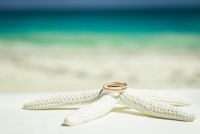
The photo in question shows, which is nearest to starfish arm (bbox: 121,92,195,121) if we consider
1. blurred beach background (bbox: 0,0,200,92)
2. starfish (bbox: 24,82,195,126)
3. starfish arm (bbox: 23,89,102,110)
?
starfish (bbox: 24,82,195,126)

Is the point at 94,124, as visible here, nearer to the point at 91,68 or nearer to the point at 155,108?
the point at 155,108

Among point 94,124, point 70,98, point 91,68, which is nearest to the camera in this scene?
point 94,124

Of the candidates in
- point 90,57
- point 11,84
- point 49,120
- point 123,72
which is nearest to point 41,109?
point 49,120

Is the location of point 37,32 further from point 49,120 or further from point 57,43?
point 49,120

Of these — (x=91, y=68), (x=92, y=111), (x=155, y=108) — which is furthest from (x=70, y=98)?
(x=91, y=68)

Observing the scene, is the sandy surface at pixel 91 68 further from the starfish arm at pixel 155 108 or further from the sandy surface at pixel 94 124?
the starfish arm at pixel 155 108

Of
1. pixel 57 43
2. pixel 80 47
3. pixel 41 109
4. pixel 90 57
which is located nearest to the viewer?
pixel 41 109

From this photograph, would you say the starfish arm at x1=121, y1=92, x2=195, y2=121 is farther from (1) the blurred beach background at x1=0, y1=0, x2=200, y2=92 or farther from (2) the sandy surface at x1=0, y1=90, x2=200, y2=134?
(1) the blurred beach background at x1=0, y1=0, x2=200, y2=92
